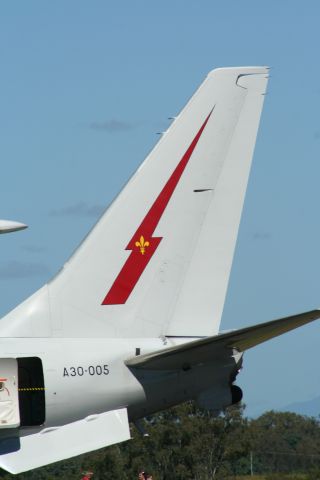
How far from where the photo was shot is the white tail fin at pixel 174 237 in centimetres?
2472

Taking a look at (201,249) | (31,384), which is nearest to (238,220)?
(201,249)

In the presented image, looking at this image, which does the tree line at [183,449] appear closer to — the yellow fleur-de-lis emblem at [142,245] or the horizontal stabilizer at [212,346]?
the yellow fleur-de-lis emblem at [142,245]

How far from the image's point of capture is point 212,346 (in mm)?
23484

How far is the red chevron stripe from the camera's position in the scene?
24922mm

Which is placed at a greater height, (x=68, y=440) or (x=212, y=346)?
(x=212, y=346)

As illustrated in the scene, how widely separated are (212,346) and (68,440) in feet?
9.82

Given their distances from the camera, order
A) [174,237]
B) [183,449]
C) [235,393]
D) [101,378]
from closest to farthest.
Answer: [101,378], [235,393], [174,237], [183,449]

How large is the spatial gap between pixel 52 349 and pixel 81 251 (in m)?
2.20

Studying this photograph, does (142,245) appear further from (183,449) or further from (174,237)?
(183,449)

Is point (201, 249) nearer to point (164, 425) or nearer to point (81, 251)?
point (81, 251)

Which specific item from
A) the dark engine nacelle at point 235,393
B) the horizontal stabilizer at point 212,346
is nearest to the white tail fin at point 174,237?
the horizontal stabilizer at point 212,346

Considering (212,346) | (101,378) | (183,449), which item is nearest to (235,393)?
(212,346)

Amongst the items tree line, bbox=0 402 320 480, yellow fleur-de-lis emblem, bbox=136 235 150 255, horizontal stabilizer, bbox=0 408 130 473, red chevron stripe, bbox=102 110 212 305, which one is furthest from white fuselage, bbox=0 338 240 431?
tree line, bbox=0 402 320 480

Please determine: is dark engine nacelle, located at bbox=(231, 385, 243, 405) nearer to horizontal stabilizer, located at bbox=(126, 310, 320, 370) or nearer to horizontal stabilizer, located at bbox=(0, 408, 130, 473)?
horizontal stabilizer, located at bbox=(126, 310, 320, 370)
